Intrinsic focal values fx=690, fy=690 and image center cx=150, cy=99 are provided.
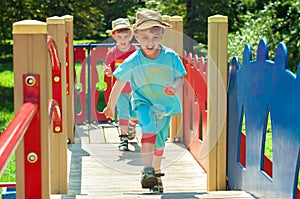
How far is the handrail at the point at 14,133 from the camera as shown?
1.91 meters

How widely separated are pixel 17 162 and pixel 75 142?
14.3ft

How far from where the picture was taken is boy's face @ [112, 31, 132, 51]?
6.88 m

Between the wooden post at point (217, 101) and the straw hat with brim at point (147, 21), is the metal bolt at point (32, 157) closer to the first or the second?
the straw hat with brim at point (147, 21)

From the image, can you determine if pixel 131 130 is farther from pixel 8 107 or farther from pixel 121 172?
pixel 8 107

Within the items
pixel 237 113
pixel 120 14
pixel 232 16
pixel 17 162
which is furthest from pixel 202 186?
pixel 120 14

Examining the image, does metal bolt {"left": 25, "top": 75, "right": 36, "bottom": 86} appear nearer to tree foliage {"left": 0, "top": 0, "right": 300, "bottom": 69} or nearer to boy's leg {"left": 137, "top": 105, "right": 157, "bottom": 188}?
boy's leg {"left": 137, "top": 105, "right": 157, "bottom": 188}

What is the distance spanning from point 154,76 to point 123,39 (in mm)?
2252

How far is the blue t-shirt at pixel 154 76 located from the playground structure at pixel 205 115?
0.28 meters

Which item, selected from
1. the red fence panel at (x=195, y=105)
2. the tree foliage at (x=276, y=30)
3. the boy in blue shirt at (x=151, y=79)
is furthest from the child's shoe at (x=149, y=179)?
the tree foliage at (x=276, y=30)

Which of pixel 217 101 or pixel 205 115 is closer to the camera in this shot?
pixel 217 101

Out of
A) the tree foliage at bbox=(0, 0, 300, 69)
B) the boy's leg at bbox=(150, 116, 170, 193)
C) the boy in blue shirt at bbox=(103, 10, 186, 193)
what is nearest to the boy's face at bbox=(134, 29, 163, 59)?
the boy in blue shirt at bbox=(103, 10, 186, 193)

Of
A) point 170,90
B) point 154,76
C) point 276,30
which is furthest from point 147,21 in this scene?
point 276,30

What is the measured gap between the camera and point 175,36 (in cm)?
A: 668

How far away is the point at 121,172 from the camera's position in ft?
18.8
